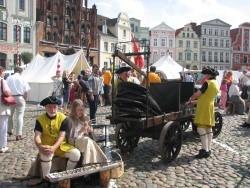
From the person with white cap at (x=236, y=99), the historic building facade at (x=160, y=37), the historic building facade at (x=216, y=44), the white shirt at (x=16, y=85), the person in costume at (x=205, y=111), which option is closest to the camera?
the person in costume at (x=205, y=111)

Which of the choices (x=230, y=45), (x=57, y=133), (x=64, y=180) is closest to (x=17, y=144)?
(x=57, y=133)

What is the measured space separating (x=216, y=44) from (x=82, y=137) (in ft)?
224

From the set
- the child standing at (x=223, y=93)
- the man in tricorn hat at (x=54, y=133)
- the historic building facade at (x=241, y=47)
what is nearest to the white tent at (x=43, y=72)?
the child standing at (x=223, y=93)

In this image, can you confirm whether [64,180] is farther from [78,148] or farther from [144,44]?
[144,44]

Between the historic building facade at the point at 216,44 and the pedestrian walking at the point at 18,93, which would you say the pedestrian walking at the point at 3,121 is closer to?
the pedestrian walking at the point at 18,93

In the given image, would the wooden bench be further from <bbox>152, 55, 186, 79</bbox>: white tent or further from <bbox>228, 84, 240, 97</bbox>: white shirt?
<bbox>152, 55, 186, 79</bbox>: white tent

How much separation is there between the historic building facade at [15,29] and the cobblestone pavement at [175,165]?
29685mm

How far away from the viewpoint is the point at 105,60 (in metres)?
52.2

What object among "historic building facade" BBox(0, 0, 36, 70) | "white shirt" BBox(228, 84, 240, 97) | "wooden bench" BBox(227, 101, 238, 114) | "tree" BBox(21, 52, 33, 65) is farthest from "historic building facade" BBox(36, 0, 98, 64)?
"wooden bench" BBox(227, 101, 238, 114)

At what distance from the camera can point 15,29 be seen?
125ft

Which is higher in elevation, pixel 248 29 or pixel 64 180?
pixel 248 29

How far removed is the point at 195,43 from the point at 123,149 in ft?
210

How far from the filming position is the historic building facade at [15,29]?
3631 centimetres

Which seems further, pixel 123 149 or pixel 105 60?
pixel 105 60
